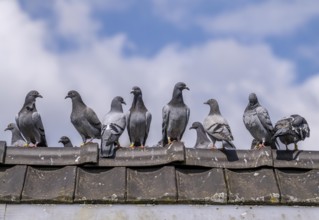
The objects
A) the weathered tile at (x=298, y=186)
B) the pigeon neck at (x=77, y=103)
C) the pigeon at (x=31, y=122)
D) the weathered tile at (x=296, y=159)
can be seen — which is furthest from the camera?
the pigeon neck at (x=77, y=103)

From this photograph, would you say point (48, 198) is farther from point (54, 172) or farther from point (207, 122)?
point (207, 122)

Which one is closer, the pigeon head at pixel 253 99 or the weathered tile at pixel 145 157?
the weathered tile at pixel 145 157

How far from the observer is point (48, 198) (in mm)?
3859

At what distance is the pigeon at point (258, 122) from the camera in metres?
10.2

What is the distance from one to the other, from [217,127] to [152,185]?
16.5 ft

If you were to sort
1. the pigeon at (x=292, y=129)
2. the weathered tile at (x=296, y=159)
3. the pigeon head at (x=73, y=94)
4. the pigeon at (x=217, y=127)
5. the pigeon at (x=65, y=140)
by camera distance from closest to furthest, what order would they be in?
the weathered tile at (x=296, y=159), the pigeon at (x=292, y=129), the pigeon at (x=217, y=127), the pigeon head at (x=73, y=94), the pigeon at (x=65, y=140)

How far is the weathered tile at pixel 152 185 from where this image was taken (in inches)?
153

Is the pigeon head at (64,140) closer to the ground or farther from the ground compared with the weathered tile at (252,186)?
farther from the ground

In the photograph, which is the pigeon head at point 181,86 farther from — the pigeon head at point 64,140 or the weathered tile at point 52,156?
the weathered tile at point 52,156

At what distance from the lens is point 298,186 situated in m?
4.10

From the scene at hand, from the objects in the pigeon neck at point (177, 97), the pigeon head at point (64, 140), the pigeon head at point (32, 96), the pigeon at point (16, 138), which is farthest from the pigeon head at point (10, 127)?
the pigeon neck at point (177, 97)

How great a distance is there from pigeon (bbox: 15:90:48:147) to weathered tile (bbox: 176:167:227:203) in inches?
248

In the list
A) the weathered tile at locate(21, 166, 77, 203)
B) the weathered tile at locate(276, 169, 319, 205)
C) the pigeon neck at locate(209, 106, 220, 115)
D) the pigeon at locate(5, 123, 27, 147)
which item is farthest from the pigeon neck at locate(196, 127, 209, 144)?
the weathered tile at locate(21, 166, 77, 203)

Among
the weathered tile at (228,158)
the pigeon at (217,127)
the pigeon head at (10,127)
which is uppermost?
the pigeon head at (10,127)
